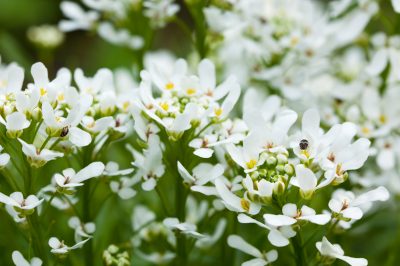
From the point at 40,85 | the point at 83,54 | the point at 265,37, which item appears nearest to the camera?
the point at 40,85

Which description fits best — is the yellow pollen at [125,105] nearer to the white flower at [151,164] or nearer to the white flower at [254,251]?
the white flower at [151,164]

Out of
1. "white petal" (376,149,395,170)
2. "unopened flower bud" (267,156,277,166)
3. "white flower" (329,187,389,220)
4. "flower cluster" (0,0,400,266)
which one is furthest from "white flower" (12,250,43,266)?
"white petal" (376,149,395,170)

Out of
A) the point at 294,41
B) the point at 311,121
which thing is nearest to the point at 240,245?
the point at 311,121

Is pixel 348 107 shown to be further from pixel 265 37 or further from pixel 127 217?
pixel 127 217

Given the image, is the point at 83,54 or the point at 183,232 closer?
the point at 183,232

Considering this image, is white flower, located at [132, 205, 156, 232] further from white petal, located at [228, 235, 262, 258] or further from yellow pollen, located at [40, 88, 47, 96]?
yellow pollen, located at [40, 88, 47, 96]

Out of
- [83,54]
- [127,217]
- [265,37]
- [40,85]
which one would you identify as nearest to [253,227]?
[127,217]

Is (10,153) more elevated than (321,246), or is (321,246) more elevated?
(10,153)
